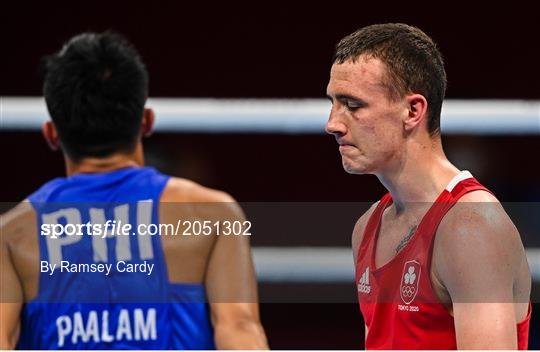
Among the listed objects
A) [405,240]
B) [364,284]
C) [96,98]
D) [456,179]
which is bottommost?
[364,284]

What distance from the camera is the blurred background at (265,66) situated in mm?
4387

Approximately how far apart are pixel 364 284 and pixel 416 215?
0.20 meters

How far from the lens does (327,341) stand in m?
4.18

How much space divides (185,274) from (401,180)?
1.91 feet

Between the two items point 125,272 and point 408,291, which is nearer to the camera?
point 408,291

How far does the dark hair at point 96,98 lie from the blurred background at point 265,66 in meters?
1.76

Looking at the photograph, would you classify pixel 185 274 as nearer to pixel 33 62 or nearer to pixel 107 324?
pixel 107 324

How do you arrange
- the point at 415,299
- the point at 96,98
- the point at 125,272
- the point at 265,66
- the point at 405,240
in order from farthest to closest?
the point at 265,66, the point at 96,98, the point at 125,272, the point at 405,240, the point at 415,299

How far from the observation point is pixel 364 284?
7.22ft

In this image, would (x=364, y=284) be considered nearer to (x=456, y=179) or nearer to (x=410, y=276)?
(x=410, y=276)

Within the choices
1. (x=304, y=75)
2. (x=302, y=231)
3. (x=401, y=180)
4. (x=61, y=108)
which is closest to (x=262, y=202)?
(x=304, y=75)

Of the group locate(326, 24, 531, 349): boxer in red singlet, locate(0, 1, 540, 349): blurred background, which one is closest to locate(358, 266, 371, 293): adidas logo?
locate(326, 24, 531, 349): boxer in red singlet

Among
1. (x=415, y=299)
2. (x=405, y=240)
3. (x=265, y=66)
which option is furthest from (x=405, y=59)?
(x=265, y=66)

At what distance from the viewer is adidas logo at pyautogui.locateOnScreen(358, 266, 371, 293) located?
219 cm
